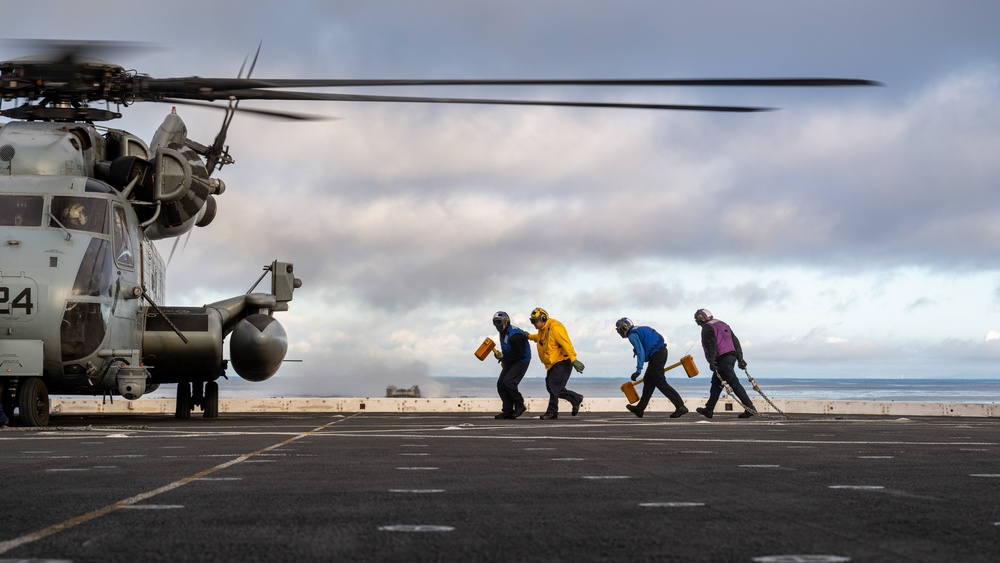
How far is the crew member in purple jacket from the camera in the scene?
2148 cm

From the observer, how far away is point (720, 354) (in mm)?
21547

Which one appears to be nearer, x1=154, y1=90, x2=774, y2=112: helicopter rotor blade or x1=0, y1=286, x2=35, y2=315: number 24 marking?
x1=154, y1=90, x2=774, y2=112: helicopter rotor blade

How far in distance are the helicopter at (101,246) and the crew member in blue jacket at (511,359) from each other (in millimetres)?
4208

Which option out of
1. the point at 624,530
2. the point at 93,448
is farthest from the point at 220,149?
the point at 624,530

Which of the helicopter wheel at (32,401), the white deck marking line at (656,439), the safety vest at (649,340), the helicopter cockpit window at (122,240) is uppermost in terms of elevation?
the helicopter cockpit window at (122,240)

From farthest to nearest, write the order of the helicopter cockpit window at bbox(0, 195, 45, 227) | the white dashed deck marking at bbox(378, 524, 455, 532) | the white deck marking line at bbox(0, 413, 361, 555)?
1. the helicopter cockpit window at bbox(0, 195, 45, 227)
2. the white dashed deck marking at bbox(378, 524, 455, 532)
3. the white deck marking line at bbox(0, 413, 361, 555)

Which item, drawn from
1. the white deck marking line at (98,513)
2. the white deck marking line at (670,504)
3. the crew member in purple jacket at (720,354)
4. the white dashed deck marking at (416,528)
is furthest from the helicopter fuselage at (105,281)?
the white dashed deck marking at (416,528)

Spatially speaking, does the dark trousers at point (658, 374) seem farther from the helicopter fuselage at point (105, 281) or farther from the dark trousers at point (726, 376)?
the helicopter fuselage at point (105, 281)

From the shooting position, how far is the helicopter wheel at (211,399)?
22562 mm

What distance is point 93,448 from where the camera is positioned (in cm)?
1199

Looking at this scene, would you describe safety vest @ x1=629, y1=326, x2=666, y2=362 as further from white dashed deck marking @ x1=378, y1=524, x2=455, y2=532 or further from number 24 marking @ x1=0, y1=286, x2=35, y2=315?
white dashed deck marking @ x1=378, y1=524, x2=455, y2=532

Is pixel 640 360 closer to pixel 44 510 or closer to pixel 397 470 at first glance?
pixel 397 470

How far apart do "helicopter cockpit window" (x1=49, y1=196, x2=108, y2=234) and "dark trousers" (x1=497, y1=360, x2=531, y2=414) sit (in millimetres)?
7539

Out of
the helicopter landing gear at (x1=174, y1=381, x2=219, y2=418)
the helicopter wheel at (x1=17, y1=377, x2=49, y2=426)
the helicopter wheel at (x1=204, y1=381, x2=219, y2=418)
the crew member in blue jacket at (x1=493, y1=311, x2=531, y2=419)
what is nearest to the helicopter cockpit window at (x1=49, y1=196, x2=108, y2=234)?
the helicopter wheel at (x1=17, y1=377, x2=49, y2=426)
